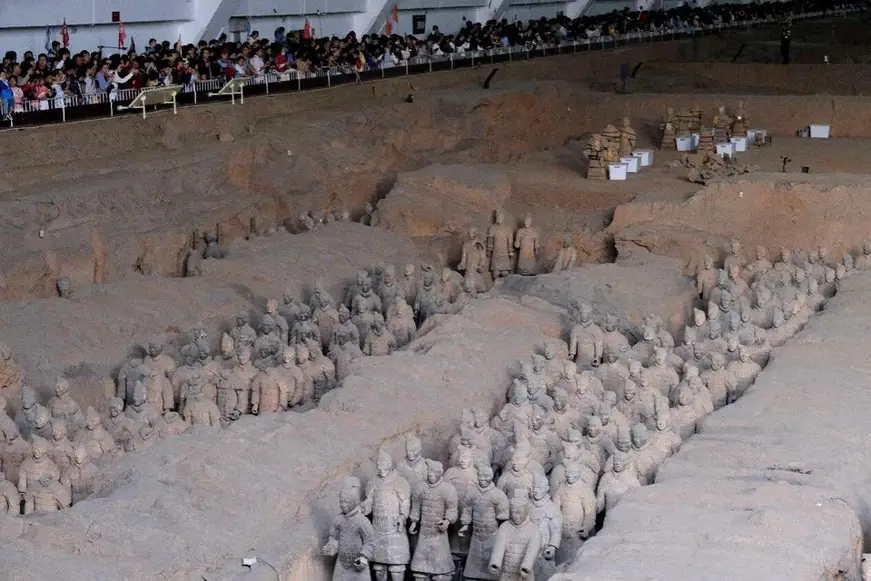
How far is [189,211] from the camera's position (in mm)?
15148

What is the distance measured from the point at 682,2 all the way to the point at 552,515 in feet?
104

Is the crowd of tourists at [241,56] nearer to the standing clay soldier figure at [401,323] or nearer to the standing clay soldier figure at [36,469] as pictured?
the standing clay soldier figure at [401,323]

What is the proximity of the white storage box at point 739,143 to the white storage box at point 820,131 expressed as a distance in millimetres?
1488

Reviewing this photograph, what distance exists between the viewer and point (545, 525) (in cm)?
873

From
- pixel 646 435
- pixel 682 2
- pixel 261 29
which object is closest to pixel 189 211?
pixel 646 435

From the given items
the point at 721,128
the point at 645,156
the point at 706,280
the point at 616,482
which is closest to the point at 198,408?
the point at 616,482

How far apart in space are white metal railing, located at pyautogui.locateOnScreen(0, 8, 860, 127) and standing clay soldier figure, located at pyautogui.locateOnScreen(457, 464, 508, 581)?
8005 mm

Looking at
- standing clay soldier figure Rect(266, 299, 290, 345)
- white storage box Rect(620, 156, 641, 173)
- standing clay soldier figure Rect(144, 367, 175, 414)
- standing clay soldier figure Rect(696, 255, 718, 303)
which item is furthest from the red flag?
standing clay soldier figure Rect(696, 255, 718, 303)

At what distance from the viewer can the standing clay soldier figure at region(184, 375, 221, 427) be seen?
10711 mm

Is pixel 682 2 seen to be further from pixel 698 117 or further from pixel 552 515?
pixel 552 515

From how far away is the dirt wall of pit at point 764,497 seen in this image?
25.3 ft

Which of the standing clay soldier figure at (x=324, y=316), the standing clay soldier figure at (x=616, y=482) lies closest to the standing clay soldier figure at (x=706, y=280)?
the standing clay soldier figure at (x=324, y=316)

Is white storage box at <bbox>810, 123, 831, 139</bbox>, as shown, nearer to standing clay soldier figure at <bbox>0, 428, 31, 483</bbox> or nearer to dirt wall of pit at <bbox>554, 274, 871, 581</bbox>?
dirt wall of pit at <bbox>554, 274, 871, 581</bbox>

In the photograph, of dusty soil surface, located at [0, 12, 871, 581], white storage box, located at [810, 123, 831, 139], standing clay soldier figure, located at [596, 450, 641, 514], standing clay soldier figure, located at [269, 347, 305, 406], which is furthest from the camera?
white storage box, located at [810, 123, 831, 139]
